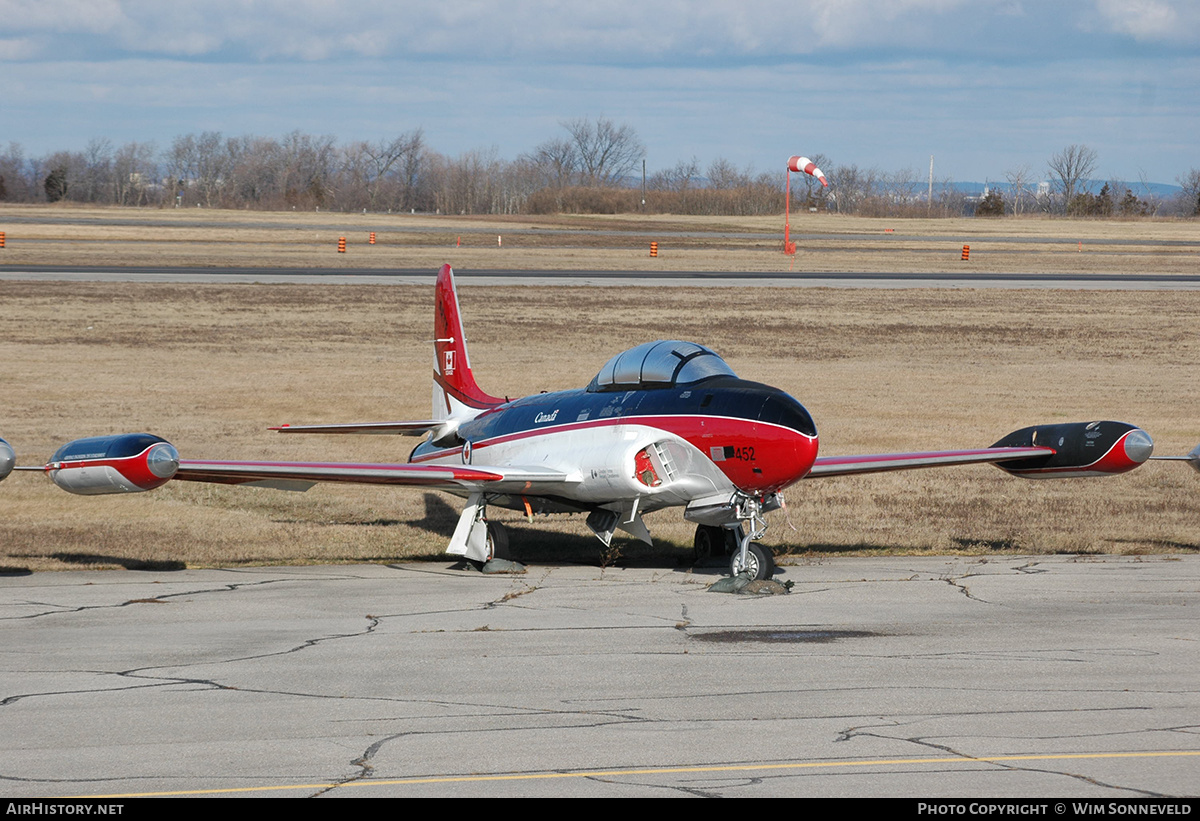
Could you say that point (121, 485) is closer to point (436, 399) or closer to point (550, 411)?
point (550, 411)

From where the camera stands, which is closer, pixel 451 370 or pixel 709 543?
pixel 709 543

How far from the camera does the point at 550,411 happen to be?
1636 centimetres

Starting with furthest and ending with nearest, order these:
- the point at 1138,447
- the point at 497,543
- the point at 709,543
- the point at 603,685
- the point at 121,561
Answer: the point at 121,561 → the point at 1138,447 → the point at 497,543 → the point at 709,543 → the point at 603,685

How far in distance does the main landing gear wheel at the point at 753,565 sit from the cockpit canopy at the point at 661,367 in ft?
6.88

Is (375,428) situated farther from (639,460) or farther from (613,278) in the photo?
(613,278)

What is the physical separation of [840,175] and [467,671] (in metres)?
173

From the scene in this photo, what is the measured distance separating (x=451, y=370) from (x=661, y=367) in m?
5.77

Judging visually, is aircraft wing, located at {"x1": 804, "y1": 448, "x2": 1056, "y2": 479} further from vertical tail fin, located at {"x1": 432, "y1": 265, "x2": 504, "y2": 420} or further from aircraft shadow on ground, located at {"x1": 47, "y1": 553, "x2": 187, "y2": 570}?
aircraft shadow on ground, located at {"x1": 47, "y1": 553, "x2": 187, "y2": 570}

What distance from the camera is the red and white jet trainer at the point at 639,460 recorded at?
45.9 ft

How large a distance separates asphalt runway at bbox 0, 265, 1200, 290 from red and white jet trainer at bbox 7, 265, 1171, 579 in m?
37.8

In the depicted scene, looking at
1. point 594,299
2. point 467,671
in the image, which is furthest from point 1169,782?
point 594,299

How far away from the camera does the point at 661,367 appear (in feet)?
49.6

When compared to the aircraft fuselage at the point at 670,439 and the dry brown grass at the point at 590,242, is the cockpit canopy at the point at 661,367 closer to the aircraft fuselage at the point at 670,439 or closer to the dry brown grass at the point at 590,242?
the aircraft fuselage at the point at 670,439

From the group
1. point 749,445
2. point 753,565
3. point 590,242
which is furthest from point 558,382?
point 590,242
